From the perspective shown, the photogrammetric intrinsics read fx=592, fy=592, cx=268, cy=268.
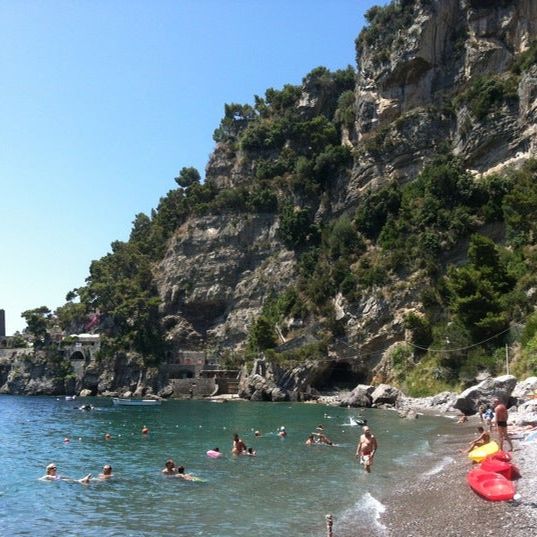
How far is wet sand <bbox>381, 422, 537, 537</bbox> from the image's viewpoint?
11.4 meters

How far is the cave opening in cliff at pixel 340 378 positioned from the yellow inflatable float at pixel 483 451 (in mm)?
43208

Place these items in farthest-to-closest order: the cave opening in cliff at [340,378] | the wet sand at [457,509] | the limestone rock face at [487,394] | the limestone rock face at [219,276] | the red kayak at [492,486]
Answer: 1. the limestone rock face at [219,276]
2. the cave opening in cliff at [340,378]
3. the limestone rock face at [487,394]
4. the red kayak at [492,486]
5. the wet sand at [457,509]

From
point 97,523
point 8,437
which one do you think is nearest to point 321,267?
Result: point 8,437

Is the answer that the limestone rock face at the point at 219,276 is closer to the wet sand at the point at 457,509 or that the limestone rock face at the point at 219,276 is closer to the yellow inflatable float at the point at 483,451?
the yellow inflatable float at the point at 483,451

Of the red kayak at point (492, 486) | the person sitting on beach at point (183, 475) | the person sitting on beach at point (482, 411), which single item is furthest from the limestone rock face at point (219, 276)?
the red kayak at point (492, 486)

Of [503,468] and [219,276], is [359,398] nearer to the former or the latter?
[219,276]

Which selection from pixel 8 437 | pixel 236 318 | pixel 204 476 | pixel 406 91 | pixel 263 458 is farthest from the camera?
pixel 236 318

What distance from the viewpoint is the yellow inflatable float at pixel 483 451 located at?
61.6 feet

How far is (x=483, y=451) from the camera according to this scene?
19.3 metres

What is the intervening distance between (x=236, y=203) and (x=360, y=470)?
68765 millimetres

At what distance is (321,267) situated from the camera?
7050 cm

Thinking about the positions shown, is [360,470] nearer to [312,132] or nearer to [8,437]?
[8,437]

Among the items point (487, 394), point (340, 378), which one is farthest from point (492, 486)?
point (340, 378)

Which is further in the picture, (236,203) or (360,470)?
(236,203)
